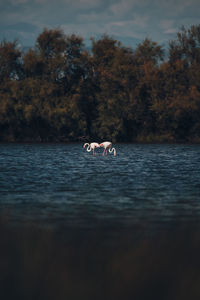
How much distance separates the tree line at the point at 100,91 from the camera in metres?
77.6

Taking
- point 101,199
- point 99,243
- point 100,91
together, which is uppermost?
point 100,91

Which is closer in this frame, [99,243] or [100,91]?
[99,243]

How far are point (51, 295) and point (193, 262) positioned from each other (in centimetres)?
263

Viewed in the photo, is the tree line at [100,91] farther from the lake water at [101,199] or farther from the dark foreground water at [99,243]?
the dark foreground water at [99,243]

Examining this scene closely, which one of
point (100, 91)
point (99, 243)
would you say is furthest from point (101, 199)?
point (100, 91)

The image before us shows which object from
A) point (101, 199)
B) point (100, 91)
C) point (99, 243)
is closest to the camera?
point (99, 243)

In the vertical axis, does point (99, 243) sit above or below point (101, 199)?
above

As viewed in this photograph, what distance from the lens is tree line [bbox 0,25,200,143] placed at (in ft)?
254

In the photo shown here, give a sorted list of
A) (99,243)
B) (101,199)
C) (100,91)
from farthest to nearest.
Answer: (100,91), (101,199), (99,243)

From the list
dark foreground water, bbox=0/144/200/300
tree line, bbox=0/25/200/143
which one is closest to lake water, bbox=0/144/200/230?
dark foreground water, bbox=0/144/200/300

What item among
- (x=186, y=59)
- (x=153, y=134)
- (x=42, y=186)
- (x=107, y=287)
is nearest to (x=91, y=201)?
(x=42, y=186)

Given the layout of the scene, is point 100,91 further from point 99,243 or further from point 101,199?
point 99,243

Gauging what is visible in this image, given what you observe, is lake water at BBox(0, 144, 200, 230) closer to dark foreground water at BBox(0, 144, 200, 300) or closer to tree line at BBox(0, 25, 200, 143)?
dark foreground water at BBox(0, 144, 200, 300)

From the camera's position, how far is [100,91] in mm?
84000
